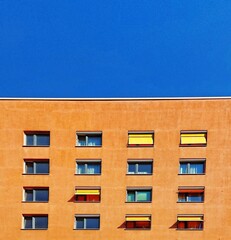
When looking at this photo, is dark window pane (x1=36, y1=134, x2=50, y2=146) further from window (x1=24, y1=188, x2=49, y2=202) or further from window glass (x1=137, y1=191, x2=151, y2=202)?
window glass (x1=137, y1=191, x2=151, y2=202)

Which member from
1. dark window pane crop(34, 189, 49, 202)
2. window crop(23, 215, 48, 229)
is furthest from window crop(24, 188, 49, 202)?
window crop(23, 215, 48, 229)

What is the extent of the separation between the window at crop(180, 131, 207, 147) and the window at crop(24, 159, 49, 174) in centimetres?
1002

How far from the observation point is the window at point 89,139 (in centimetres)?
3319

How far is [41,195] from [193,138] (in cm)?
1175

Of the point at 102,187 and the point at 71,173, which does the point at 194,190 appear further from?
→ the point at 71,173

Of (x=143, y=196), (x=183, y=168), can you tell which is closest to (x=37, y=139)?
(x=143, y=196)

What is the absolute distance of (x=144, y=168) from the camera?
3278 cm

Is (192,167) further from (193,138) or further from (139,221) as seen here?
(139,221)

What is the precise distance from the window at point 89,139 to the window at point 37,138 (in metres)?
2.34

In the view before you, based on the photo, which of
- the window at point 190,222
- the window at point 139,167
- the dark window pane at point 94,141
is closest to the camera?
the window at point 190,222

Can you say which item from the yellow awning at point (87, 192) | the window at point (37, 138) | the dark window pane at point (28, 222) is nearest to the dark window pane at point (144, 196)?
the yellow awning at point (87, 192)

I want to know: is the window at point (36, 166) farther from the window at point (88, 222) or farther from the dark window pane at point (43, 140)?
the window at point (88, 222)

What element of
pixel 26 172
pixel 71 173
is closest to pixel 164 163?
A: pixel 71 173

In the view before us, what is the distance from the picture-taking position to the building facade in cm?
3203
